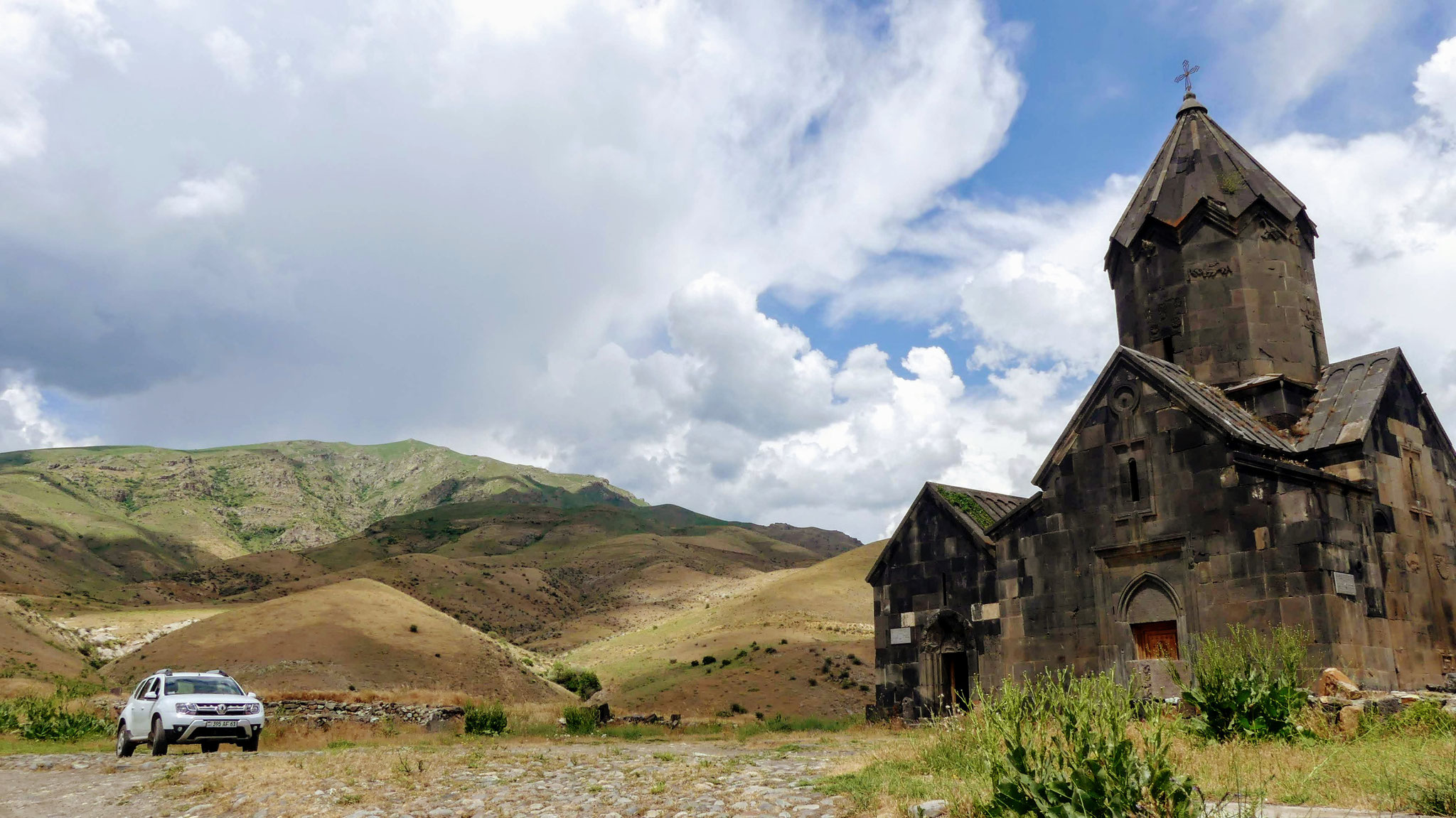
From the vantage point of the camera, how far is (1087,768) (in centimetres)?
598

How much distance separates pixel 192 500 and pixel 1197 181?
14557 cm

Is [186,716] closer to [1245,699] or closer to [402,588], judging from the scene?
[1245,699]

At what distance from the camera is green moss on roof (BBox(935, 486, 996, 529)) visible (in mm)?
21719

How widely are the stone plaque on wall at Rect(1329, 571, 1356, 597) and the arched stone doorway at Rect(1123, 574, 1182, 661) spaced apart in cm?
245

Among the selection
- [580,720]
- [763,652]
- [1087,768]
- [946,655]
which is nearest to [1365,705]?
[1087,768]

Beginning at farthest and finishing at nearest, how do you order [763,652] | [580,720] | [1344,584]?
[763,652] < [580,720] < [1344,584]

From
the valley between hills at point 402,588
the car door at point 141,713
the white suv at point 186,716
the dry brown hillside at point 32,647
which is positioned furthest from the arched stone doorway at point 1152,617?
the dry brown hillside at point 32,647

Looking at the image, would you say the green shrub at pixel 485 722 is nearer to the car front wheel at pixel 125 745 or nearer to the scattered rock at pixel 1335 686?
the car front wheel at pixel 125 745

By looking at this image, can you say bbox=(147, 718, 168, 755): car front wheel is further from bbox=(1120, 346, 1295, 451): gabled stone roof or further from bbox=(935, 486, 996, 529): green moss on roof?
bbox=(1120, 346, 1295, 451): gabled stone roof

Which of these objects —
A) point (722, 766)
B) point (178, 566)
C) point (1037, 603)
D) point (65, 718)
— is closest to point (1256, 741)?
point (722, 766)

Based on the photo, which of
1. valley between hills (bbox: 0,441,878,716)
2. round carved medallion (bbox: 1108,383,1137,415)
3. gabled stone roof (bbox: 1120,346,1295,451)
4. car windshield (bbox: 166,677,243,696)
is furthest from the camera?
valley between hills (bbox: 0,441,878,716)

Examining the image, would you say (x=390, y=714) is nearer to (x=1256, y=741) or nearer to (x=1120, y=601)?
(x=1120, y=601)

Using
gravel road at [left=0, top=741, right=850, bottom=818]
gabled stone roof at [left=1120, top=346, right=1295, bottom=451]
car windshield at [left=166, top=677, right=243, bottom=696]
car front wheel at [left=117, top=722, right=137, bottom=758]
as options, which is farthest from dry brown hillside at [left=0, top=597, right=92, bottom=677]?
gabled stone roof at [left=1120, top=346, right=1295, bottom=451]

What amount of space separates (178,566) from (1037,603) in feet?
345
